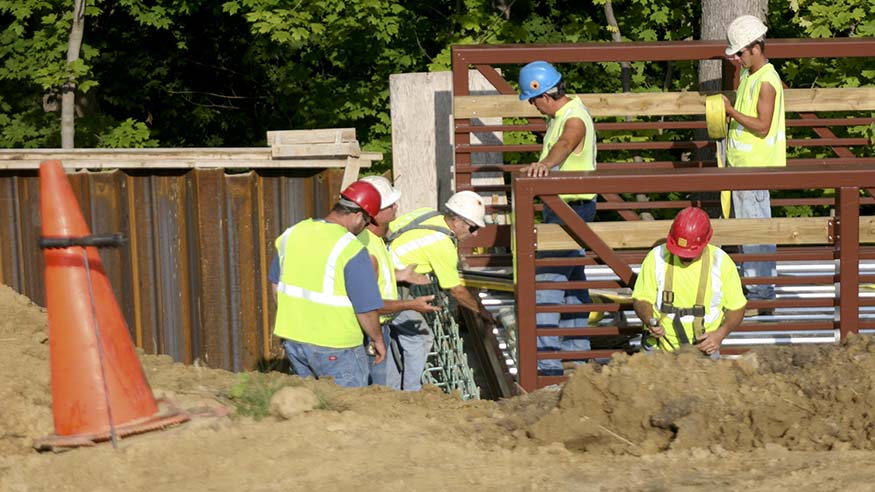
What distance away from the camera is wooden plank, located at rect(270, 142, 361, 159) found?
38.4 feet

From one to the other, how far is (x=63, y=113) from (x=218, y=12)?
3.74 m

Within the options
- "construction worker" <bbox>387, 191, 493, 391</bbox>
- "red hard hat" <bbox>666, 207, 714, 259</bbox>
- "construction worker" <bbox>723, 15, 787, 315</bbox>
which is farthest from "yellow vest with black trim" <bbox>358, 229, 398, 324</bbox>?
"construction worker" <bbox>723, 15, 787, 315</bbox>

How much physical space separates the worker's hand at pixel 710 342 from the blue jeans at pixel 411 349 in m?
2.48

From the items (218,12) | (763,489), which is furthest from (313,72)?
(763,489)

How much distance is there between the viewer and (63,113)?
18.6 metres

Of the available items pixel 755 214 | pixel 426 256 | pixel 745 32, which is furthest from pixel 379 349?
pixel 745 32

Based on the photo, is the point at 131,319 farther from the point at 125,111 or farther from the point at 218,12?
the point at 125,111

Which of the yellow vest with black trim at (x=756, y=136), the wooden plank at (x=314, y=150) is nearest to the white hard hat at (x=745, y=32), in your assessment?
the yellow vest with black trim at (x=756, y=136)

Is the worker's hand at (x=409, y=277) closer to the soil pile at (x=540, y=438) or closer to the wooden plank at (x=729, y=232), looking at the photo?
the wooden plank at (x=729, y=232)

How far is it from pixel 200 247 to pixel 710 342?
218 inches

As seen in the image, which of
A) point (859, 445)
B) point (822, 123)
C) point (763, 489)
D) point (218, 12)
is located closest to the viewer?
point (763, 489)

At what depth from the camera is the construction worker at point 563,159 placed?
8695 mm

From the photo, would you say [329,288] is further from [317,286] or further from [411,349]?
[411,349]

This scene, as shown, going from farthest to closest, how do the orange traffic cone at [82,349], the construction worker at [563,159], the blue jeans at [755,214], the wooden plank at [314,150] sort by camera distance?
the wooden plank at [314,150] → the blue jeans at [755,214] → the construction worker at [563,159] → the orange traffic cone at [82,349]
